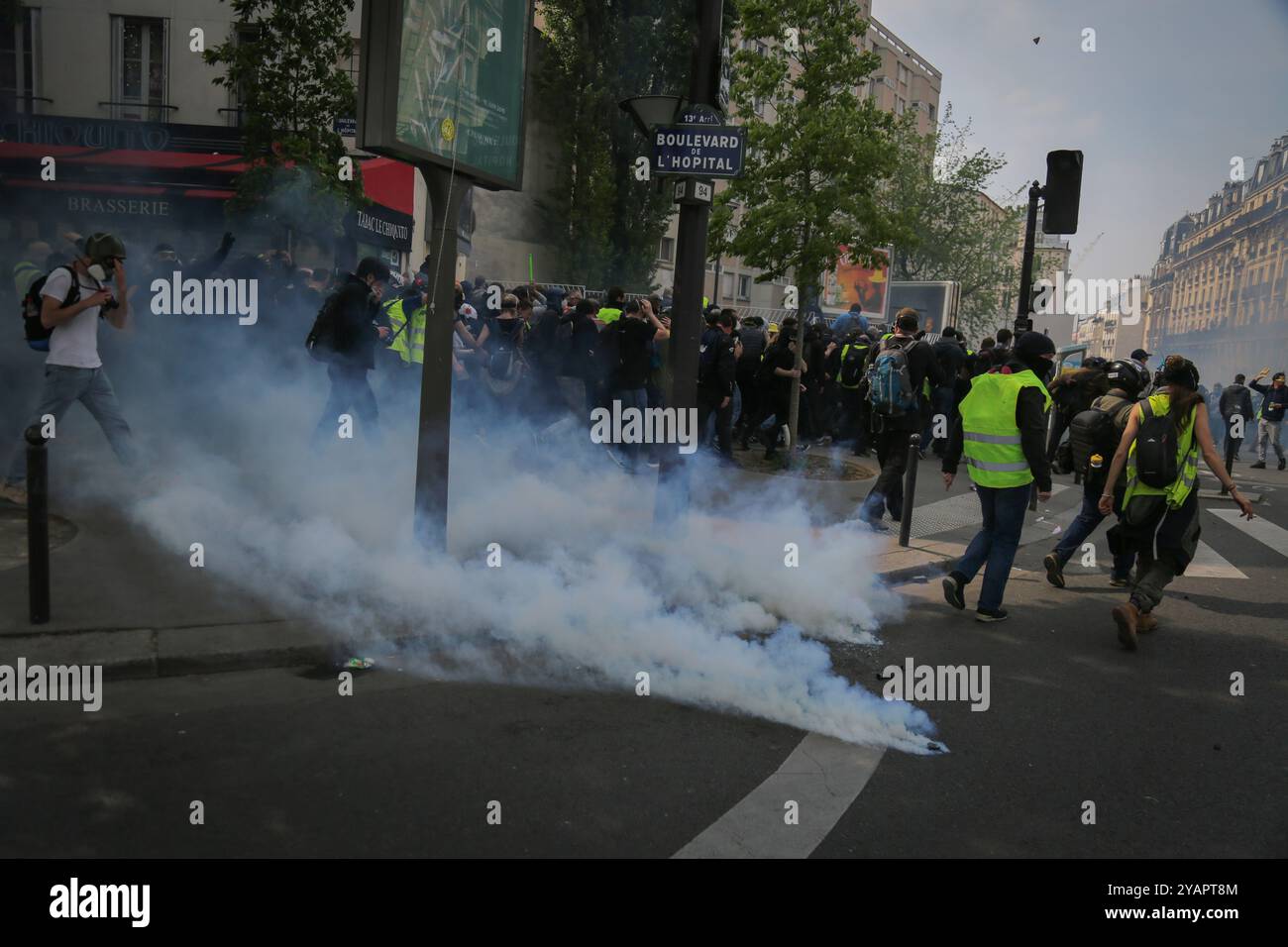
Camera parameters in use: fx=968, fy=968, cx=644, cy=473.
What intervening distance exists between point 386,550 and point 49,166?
54.7 ft

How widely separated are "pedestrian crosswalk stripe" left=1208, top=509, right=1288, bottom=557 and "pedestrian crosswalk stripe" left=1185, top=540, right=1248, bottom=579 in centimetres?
84

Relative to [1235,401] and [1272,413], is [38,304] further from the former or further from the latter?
[1272,413]

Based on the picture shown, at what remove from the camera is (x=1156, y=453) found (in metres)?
5.70

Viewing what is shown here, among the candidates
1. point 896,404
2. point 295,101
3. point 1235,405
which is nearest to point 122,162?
point 295,101

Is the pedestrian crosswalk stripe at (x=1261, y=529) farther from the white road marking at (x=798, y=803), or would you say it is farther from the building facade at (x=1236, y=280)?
the building facade at (x=1236, y=280)

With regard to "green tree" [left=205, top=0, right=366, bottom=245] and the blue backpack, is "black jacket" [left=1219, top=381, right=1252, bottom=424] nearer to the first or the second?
the blue backpack

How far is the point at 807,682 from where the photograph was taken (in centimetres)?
446

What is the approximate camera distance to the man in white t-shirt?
255 inches

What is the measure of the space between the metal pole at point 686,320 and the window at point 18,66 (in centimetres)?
1767

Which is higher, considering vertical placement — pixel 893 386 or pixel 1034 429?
pixel 893 386

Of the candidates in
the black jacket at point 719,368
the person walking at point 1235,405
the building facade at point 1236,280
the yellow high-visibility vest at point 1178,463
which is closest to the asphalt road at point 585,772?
the yellow high-visibility vest at point 1178,463

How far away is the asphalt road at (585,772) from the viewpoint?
3111 mm

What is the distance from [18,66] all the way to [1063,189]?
19081mm
